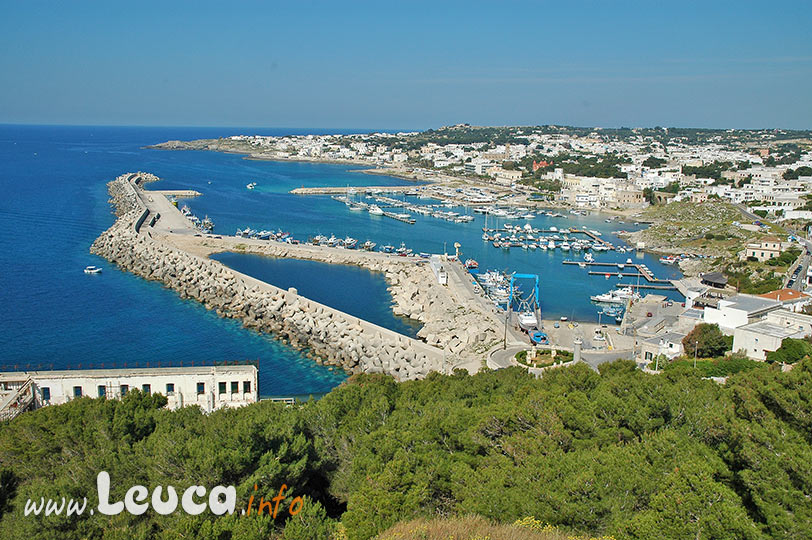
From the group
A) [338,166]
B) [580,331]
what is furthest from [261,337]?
[338,166]

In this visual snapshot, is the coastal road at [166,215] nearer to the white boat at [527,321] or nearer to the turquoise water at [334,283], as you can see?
the turquoise water at [334,283]

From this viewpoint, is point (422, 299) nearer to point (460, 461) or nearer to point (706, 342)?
point (706, 342)

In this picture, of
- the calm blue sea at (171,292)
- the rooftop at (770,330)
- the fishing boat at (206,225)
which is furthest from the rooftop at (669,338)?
the fishing boat at (206,225)

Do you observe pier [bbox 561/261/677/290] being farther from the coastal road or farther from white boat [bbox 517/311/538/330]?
the coastal road

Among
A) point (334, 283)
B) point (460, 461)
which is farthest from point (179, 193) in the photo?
point (460, 461)

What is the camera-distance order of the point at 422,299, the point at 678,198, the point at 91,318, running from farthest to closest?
the point at 678,198 → the point at 422,299 → the point at 91,318

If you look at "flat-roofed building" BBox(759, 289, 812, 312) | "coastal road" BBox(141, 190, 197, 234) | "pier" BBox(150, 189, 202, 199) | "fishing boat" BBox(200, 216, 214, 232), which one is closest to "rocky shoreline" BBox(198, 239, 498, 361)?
"coastal road" BBox(141, 190, 197, 234)

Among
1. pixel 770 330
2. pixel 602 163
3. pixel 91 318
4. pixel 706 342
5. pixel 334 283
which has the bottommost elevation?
pixel 91 318
